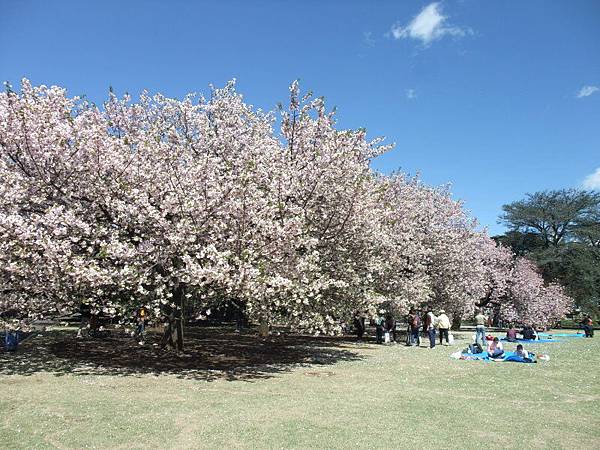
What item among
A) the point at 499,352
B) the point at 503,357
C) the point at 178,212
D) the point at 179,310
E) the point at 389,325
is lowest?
the point at 503,357

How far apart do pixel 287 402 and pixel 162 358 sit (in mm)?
7829

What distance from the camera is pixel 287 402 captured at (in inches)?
426

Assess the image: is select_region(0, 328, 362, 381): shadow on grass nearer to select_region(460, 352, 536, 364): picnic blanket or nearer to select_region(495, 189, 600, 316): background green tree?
select_region(460, 352, 536, 364): picnic blanket

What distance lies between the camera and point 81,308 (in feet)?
50.9

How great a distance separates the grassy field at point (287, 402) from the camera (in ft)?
26.8

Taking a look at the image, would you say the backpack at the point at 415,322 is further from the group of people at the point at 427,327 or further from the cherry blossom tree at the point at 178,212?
the cherry blossom tree at the point at 178,212

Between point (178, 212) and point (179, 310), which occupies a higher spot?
point (178, 212)

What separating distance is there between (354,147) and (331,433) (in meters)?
12.2

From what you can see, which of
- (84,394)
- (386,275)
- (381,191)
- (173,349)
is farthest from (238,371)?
(386,275)

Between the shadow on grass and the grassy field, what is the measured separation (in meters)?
0.08

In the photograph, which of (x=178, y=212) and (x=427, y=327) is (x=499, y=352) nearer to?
(x=427, y=327)

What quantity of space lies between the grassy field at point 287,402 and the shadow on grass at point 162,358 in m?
0.08

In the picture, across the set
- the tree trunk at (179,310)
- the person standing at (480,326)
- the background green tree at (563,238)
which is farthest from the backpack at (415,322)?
the background green tree at (563,238)

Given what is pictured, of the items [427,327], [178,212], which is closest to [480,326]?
[427,327]
